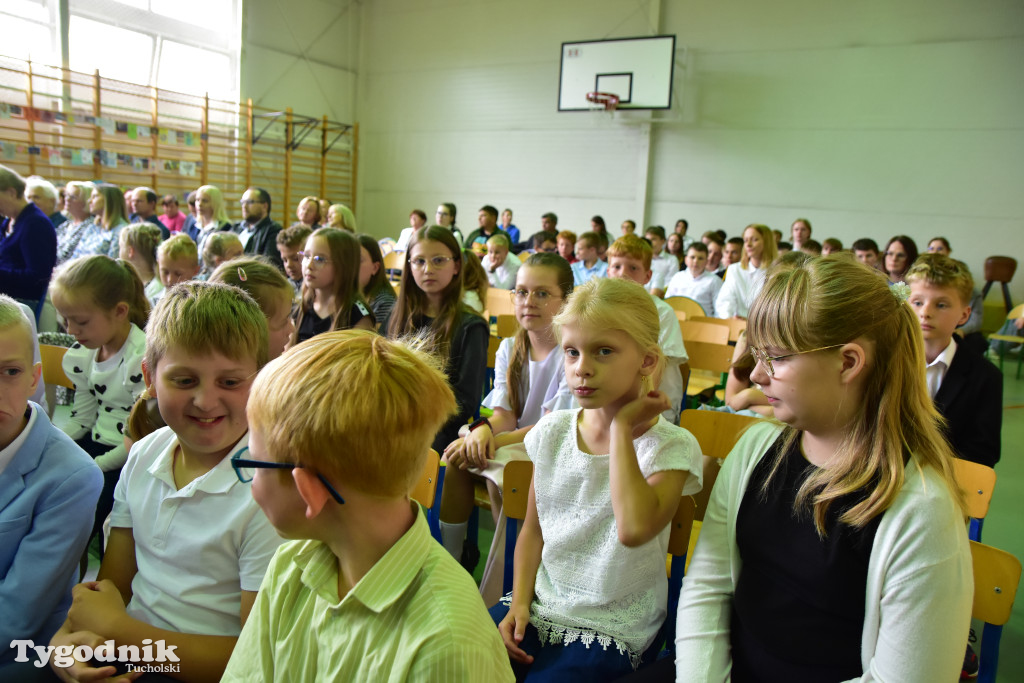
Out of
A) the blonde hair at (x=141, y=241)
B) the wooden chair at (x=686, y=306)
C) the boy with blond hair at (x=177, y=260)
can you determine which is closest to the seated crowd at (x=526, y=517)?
the boy with blond hair at (x=177, y=260)

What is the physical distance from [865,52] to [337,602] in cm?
1044

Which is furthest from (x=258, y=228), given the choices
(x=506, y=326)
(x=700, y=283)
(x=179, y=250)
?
(x=700, y=283)

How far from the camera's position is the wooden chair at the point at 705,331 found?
377cm

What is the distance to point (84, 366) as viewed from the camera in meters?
2.30

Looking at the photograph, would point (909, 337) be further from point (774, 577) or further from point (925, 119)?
point (925, 119)

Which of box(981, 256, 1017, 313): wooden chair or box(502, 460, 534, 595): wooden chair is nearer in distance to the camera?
box(502, 460, 534, 595): wooden chair

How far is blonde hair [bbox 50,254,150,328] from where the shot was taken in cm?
211

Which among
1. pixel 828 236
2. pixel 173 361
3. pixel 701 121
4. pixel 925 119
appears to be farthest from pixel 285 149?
pixel 173 361

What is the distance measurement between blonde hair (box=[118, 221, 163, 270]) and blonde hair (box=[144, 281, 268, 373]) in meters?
2.80

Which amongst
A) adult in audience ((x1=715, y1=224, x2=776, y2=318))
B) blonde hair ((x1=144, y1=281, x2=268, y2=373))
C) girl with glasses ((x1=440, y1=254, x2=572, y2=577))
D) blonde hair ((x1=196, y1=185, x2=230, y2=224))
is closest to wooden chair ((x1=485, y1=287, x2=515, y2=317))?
adult in audience ((x1=715, y1=224, x2=776, y2=318))

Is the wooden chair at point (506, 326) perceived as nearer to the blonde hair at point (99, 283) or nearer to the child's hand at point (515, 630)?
the blonde hair at point (99, 283)

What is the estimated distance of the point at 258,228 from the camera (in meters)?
5.66

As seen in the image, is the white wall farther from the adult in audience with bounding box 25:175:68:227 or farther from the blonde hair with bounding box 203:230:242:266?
the blonde hair with bounding box 203:230:242:266

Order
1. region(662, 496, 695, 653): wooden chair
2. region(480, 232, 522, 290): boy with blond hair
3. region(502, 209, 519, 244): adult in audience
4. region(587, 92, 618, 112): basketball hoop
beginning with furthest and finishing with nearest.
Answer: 1. region(502, 209, 519, 244): adult in audience
2. region(587, 92, 618, 112): basketball hoop
3. region(480, 232, 522, 290): boy with blond hair
4. region(662, 496, 695, 653): wooden chair
